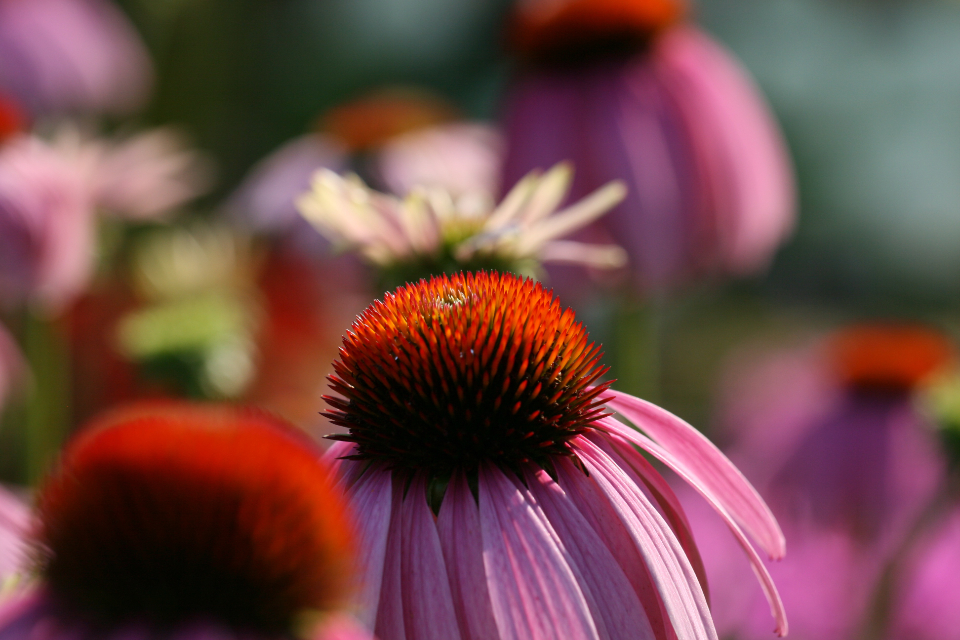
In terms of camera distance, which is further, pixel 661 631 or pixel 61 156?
pixel 61 156

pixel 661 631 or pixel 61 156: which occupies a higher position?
pixel 61 156

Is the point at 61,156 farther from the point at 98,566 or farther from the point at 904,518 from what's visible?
the point at 904,518

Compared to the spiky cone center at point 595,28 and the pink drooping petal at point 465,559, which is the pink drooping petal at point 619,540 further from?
the spiky cone center at point 595,28

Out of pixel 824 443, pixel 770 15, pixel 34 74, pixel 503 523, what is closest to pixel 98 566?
pixel 503 523

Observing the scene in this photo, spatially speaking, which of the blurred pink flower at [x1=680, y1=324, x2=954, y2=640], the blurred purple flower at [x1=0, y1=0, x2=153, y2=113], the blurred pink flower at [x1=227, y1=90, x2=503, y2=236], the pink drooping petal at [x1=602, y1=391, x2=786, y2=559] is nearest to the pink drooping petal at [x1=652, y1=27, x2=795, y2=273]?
the blurred pink flower at [x1=680, y1=324, x2=954, y2=640]

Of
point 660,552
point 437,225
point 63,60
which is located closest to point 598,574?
point 660,552

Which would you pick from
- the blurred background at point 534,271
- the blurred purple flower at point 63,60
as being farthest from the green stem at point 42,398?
the blurred purple flower at point 63,60
